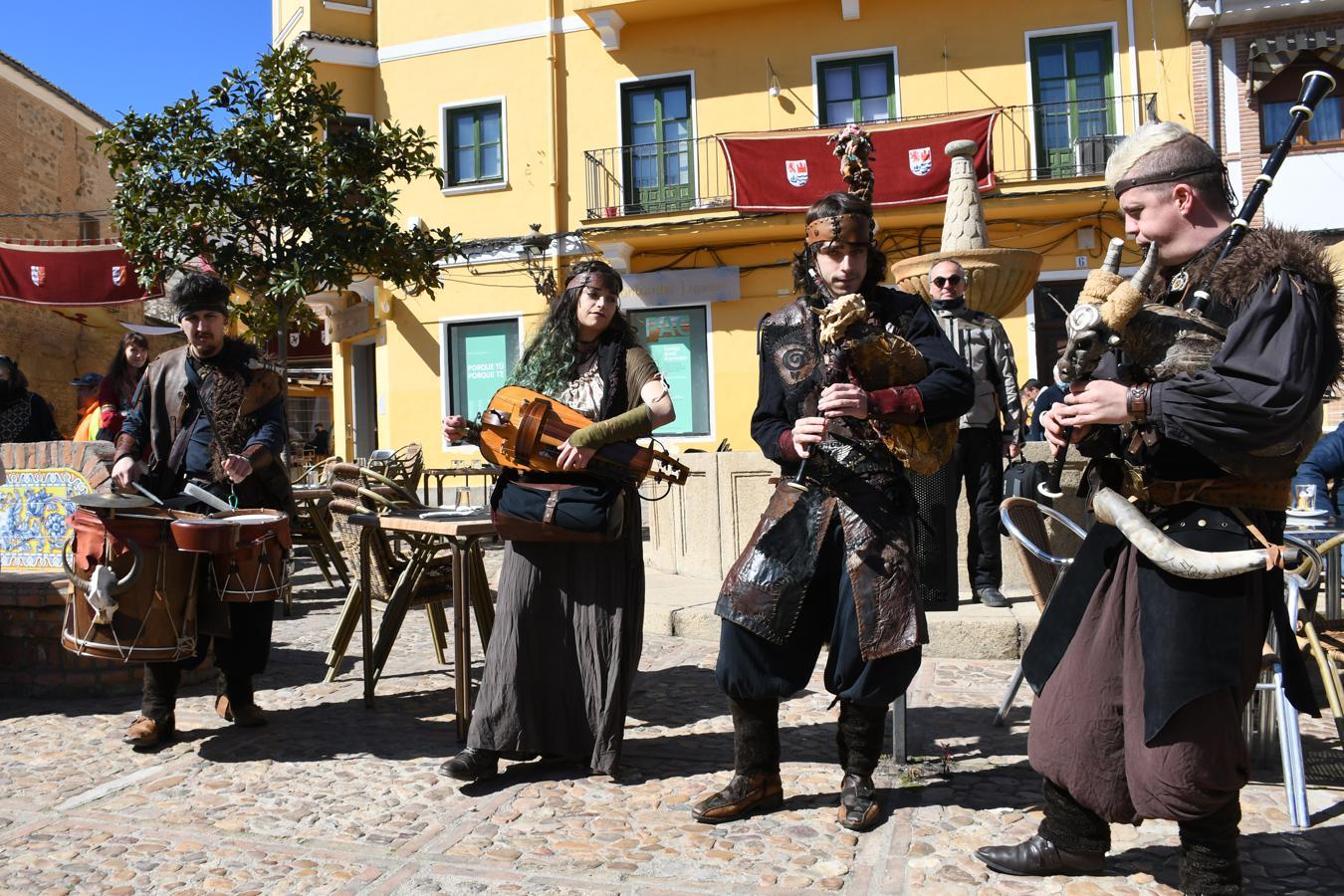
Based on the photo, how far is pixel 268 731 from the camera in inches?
169

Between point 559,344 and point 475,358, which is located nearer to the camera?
point 559,344

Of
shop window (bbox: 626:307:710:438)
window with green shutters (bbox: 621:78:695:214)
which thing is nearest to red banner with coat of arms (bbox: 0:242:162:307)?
window with green shutters (bbox: 621:78:695:214)

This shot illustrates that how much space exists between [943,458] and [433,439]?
1530 centimetres

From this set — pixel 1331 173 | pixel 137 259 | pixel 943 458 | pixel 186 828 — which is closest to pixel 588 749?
pixel 186 828

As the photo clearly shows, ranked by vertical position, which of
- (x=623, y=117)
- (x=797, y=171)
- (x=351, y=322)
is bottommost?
(x=351, y=322)

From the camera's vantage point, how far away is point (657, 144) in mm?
16484

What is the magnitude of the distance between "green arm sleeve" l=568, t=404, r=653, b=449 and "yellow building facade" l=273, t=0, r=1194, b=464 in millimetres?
12203

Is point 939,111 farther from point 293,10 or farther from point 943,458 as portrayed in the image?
point 943,458

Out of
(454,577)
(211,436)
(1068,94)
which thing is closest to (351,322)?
(1068,94)

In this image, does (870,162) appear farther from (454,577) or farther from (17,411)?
(454,577)

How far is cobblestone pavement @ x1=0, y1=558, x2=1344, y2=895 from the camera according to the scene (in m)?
2.80

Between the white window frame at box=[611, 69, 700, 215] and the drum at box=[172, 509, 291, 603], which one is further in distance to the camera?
the white window frame at box=[611, 69, 700, 215]

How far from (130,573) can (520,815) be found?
1820mm

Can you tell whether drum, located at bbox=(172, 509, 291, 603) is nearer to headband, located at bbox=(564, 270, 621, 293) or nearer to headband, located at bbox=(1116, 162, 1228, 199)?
headband, located at bbox=(564, 270, 621, 293)
